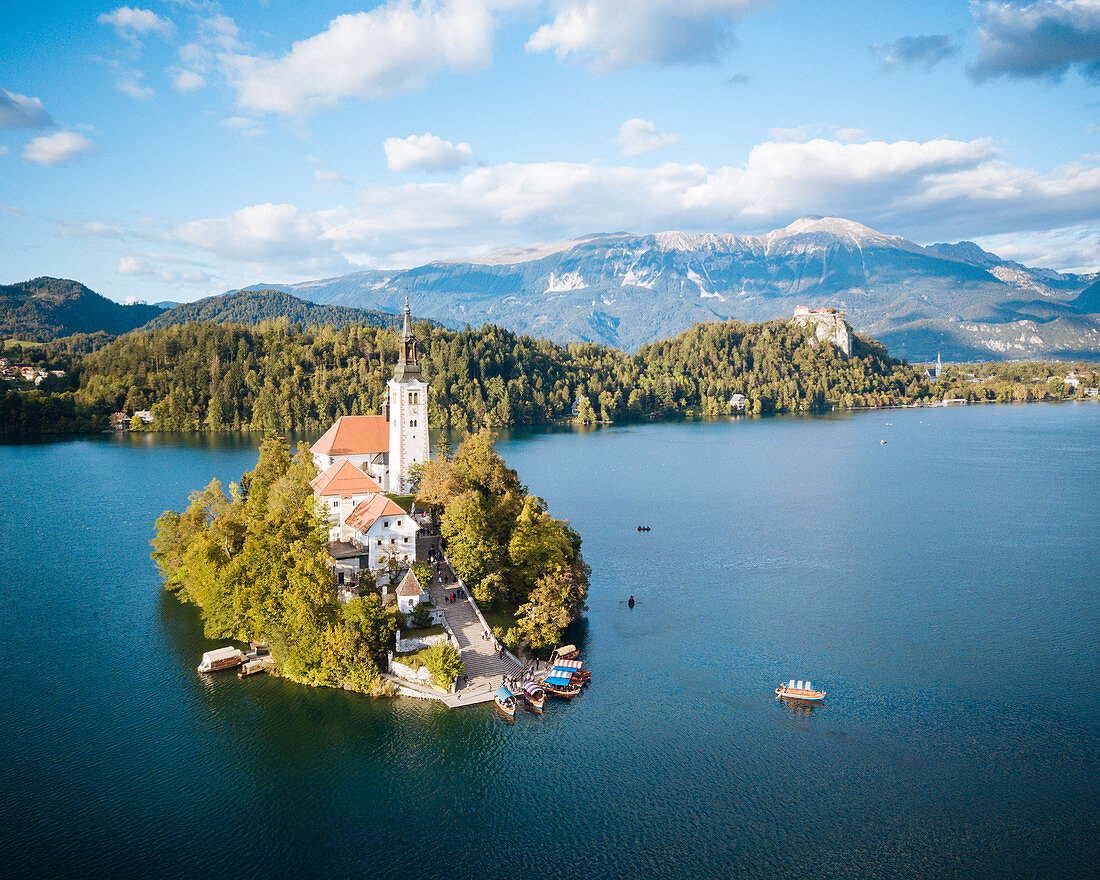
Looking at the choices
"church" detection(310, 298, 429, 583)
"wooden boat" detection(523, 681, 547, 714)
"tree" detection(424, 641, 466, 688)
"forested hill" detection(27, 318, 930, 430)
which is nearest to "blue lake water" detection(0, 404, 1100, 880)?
"wooden boat" detection(523, 681, 547, 714)

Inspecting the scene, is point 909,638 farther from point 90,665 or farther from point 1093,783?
point 90,665

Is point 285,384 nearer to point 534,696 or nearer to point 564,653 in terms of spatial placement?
point 564,653

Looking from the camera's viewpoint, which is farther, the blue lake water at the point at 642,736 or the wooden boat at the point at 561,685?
the wooden boat at the point at 561,685

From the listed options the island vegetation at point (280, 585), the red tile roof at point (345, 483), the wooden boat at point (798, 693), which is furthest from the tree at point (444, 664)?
the wooden boat at point (798, 693)

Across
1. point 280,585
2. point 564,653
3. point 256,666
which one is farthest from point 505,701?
point 256,666

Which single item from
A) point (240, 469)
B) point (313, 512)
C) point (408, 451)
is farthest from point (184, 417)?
point (313, 512)

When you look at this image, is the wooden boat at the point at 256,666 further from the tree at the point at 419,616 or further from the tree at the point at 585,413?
the tree at the point at 585,413
